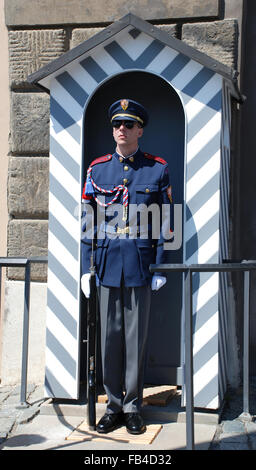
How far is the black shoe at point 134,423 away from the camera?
3.97 m

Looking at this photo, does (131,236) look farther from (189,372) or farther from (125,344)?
(189,372)

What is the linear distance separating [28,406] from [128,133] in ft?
6.24

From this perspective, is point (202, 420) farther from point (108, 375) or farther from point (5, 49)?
point (5, 49)

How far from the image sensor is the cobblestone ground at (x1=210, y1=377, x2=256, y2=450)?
12.7ft

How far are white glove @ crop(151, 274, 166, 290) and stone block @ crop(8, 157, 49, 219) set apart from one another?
1555 mm

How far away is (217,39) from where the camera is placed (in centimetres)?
511

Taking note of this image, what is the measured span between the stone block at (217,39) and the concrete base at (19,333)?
7.02 ft

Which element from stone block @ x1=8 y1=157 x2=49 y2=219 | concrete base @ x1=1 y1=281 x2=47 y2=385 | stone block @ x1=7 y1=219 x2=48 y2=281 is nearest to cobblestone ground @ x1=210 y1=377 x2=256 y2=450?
concrete base @ x1=1 y1=281 x2=47 y2=385

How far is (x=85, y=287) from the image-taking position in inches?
162

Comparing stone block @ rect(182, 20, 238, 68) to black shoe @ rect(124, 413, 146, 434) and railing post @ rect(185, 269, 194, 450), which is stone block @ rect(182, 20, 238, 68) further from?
black shoe @ rect(124, 413, 146, 434)

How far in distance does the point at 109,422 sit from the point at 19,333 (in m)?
1.58

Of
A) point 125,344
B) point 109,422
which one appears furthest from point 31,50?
point 109,422

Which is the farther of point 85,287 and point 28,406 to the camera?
point 28,406
